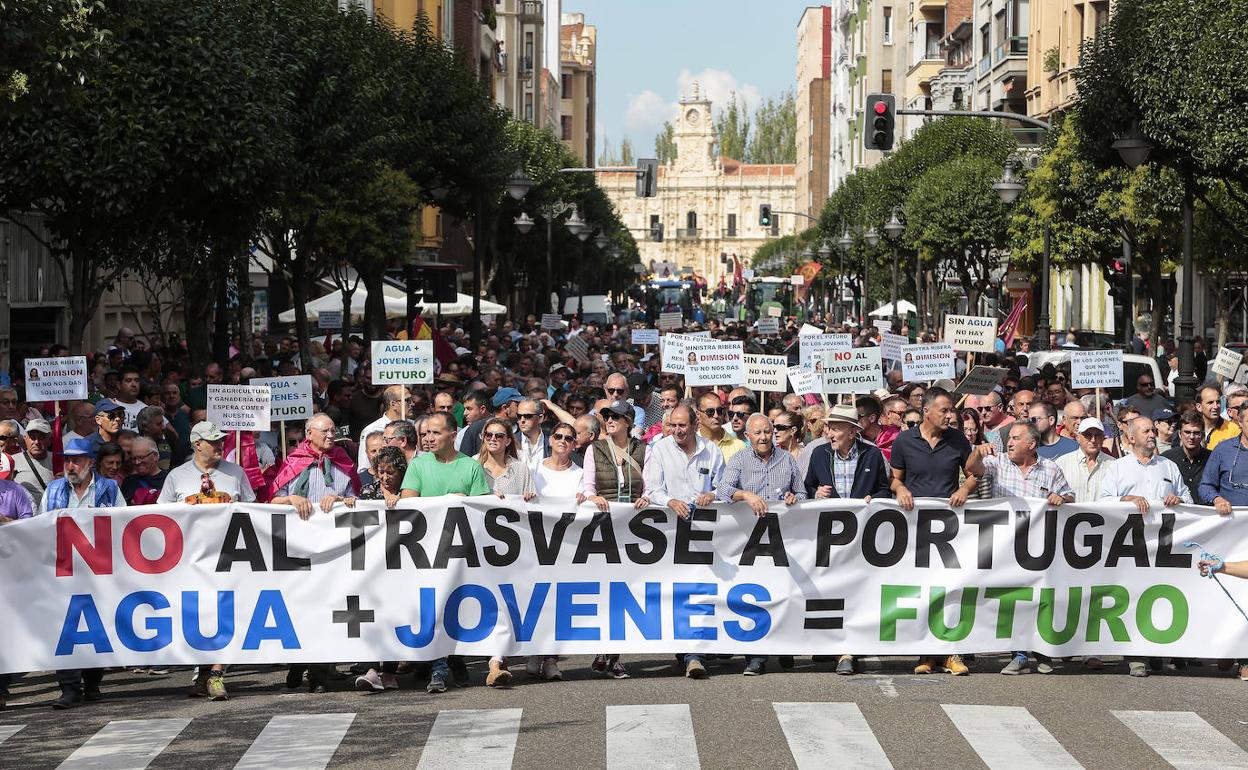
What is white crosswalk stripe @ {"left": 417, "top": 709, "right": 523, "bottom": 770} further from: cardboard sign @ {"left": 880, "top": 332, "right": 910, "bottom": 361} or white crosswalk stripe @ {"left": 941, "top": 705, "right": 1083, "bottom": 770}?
cardboard sign @ {"left": 880, "top": 332, "right": 910, "bottom": 361}

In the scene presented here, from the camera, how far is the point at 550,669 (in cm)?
1107

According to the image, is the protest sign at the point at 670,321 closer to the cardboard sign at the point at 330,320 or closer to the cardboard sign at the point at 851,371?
the cardboard sign at the point at 330,320

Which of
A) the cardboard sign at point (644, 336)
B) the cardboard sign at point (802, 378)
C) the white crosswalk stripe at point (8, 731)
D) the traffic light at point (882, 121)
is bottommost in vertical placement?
the white crosswalk stripe at point (8, 731)

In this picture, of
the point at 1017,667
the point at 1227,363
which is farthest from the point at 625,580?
the point at 1227,363

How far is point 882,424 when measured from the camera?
14.7m

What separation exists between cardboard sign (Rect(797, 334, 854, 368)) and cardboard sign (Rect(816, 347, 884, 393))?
21 cm

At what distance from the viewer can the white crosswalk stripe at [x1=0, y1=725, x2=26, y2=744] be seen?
9.52 meters

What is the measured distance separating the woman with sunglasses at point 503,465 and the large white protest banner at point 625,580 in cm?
14

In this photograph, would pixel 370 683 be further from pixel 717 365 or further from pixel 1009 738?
pixel 717 365

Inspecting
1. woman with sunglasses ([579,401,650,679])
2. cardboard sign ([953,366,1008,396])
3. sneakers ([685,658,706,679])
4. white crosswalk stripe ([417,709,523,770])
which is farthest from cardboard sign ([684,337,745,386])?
white crosswalk stripe ([417,709,523,770])

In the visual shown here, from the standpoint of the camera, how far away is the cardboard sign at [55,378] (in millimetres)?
15172

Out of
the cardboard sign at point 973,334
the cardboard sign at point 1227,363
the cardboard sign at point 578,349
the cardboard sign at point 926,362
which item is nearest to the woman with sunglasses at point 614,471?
the cardboard sign at point 926,362

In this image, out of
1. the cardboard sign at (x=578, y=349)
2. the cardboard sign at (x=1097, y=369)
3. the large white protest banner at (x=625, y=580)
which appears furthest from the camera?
the cardboard sign at (x=578, y=349)

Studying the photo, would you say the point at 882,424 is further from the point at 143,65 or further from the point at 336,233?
the point at 336,233
